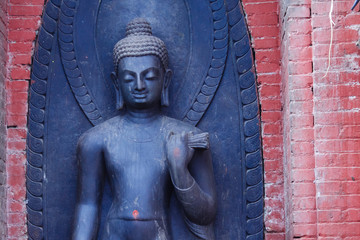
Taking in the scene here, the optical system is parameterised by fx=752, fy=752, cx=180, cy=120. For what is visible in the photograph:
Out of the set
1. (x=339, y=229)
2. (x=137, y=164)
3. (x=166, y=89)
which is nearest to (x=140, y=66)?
(x=166, y=89)

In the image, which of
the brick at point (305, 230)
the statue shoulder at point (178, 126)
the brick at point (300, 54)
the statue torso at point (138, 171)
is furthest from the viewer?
the statue shoulder at point (178, 126)

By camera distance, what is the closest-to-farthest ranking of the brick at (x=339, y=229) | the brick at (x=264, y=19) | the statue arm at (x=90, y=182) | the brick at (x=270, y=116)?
the brick at (x=339, y=229) < the statue arm at (x=90, y=182) < the brick at (x=270, y=116) < the brick at (x=264, y=19)

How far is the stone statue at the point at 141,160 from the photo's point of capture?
17.9 feet

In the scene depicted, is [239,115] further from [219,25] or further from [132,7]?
[132,7]

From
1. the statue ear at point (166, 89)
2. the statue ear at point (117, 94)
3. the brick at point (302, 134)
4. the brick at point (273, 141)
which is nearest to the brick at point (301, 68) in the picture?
the brick at point (302, 134)

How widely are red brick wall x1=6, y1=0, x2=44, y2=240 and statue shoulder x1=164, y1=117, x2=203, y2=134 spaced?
113 cm

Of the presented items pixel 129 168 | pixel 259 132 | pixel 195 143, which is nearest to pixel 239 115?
pixel 259 132

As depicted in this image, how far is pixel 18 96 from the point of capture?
591 cm

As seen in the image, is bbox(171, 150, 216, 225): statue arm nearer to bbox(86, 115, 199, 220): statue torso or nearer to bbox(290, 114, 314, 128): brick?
bbox(86, 115, 199, 220): statue torso

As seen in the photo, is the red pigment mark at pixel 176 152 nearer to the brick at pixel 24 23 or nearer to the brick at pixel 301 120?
the brick at pixel 301 120

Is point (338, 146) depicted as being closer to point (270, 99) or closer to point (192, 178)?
point (270, 99)

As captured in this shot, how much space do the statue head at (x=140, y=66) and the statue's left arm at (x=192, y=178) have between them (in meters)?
0.44

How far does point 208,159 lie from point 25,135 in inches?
56.7

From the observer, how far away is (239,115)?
19.4ft
